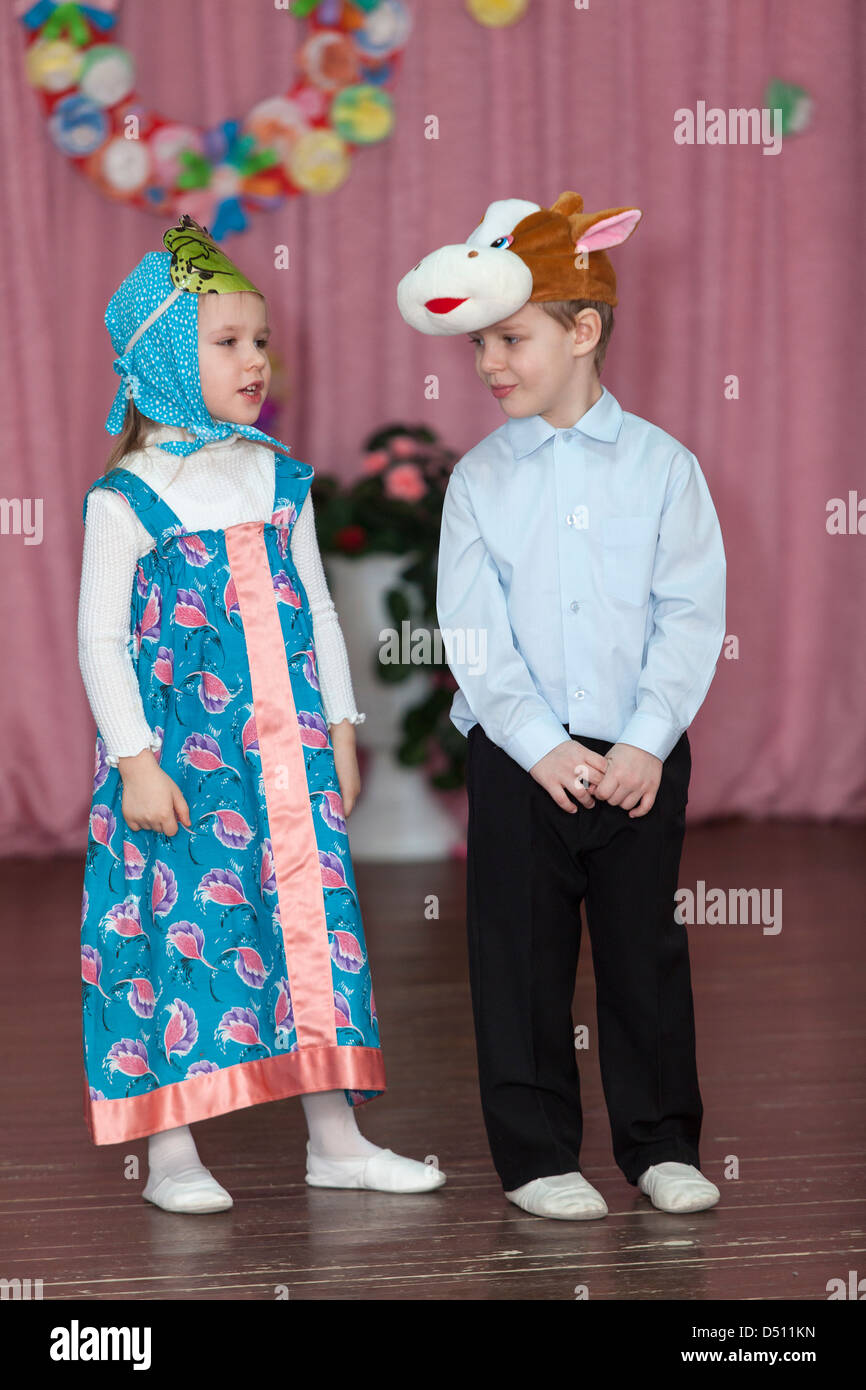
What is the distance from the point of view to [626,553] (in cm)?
151

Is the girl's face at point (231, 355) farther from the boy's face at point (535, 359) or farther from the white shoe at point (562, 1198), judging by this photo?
the white shoe at point (562, 1198)

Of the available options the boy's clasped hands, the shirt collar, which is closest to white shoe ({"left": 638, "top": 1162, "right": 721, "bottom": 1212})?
the boy's clasped hands

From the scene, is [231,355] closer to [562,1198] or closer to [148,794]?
[148,794]

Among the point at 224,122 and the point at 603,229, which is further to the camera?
the point at 224,122

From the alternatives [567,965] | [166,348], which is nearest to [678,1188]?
[567,965]

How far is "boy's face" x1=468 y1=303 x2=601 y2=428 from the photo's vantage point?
4.87 ft

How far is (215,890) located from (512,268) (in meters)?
0.67

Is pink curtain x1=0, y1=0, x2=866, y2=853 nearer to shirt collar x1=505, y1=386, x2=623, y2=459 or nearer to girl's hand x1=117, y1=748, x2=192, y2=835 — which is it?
girl's hand x1=117, y1=748, x2=192, y2=835

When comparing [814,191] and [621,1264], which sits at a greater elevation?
[814,191]

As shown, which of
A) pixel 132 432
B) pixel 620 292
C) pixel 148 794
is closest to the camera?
pixel 148 794

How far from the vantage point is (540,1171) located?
152 centimetres
